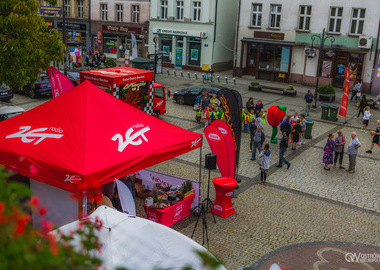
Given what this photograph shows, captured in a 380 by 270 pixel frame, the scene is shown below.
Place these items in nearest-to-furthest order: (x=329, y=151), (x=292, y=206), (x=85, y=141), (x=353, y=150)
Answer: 1. (x=85, y=141)
2. (x=292, y=206)
3. (x=353, y=150)
4. (x=329, y=151)

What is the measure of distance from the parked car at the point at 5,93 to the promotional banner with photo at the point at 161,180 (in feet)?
49.2

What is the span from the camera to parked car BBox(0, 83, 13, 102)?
23312mm

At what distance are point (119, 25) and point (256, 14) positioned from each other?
52.1ft

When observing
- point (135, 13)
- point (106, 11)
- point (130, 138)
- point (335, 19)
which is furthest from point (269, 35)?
point (130, 138)

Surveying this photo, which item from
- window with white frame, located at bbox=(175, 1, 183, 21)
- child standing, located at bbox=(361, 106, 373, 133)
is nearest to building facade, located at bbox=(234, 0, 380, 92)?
window with white frame, located at bbox=(175, 1, 183, 21)

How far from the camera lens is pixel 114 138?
29.1 ft

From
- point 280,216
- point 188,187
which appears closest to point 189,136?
point 188,187

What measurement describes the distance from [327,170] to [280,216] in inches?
184

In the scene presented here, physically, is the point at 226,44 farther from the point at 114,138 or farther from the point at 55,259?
the point at 55,259

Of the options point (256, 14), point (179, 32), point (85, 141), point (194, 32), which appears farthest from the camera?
point (179, 32)

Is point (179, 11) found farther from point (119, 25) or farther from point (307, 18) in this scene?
point (307, 18)

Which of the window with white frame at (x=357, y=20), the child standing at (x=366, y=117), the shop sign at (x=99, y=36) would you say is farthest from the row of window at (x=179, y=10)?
the child standing at (x=366, y=117)

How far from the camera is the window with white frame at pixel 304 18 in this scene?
3359 centimetres

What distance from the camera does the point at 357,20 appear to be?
3147cm
